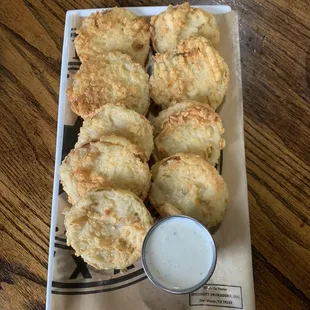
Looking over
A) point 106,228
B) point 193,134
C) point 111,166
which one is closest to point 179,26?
point 193,134

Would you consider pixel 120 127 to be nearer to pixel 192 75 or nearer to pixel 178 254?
pixel 192 75

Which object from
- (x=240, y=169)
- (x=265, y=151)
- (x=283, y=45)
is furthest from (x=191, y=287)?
(x=283, y=45)

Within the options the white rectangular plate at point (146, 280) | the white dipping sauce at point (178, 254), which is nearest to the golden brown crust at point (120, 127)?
the white rectangular plate at point (146, 280)

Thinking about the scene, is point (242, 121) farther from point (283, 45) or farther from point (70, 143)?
point (70, 143)

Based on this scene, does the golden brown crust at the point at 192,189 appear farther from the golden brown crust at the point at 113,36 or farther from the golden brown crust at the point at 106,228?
the golden brown crust at the point at 113,36

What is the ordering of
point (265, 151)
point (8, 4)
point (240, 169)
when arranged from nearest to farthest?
point (240, 169) → point (265, 151) → point (8, 4)

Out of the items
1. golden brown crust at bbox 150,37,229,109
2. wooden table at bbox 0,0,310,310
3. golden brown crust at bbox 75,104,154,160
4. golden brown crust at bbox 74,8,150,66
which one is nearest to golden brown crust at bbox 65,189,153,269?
golden brown crust at bbox 75,104,154,160
